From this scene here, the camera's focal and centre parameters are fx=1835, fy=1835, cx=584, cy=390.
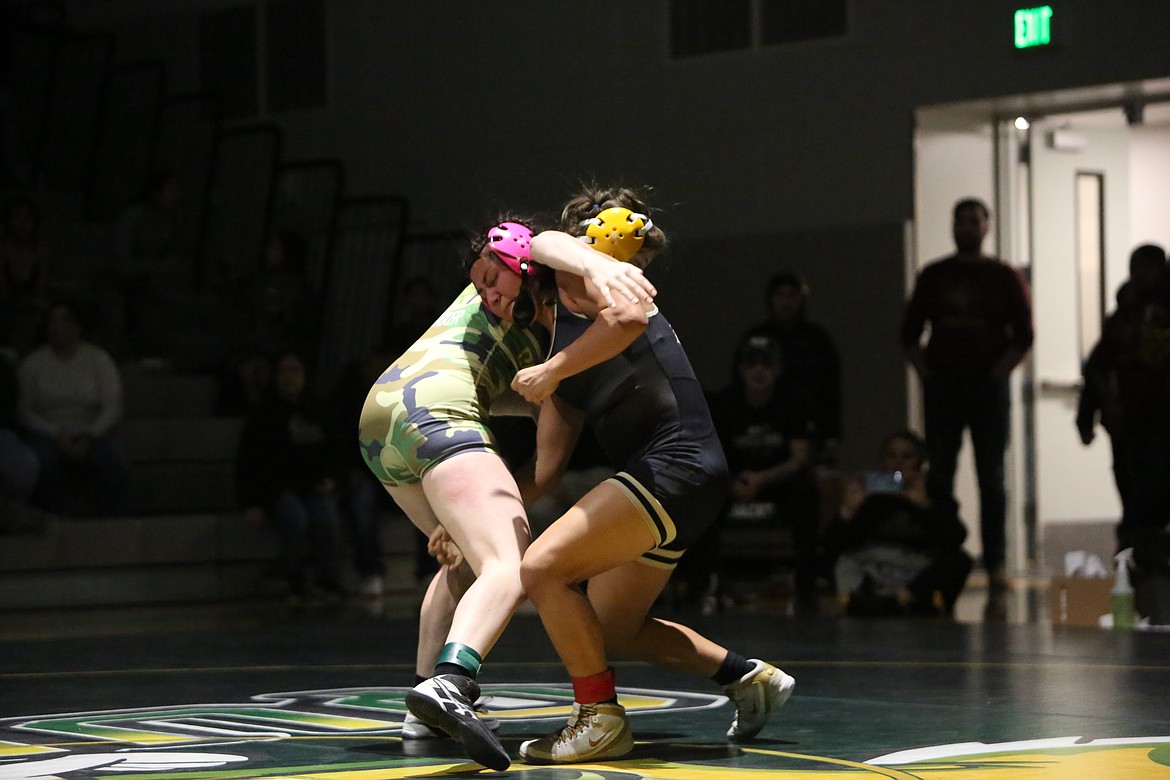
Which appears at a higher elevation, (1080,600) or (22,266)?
(22,266)

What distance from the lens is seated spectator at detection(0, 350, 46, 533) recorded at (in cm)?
824

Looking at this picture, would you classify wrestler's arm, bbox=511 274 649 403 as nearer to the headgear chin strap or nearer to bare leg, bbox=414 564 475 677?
the headgear chin strap

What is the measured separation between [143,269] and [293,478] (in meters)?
2.38

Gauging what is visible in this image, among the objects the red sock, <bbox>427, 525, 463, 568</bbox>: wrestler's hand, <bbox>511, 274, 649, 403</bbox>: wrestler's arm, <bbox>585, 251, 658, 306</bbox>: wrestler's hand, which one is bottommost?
the red sock

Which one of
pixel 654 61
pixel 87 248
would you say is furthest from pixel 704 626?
pixel 87 248

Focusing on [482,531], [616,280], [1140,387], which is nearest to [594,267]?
[616,280]

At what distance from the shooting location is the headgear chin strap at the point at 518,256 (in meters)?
3.76

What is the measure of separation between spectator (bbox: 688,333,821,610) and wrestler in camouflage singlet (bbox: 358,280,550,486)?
4.51 m

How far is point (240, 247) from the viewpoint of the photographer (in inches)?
477

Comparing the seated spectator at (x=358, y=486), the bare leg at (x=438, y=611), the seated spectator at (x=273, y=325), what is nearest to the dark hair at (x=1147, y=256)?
the seated spectator at (x=358, y=486)

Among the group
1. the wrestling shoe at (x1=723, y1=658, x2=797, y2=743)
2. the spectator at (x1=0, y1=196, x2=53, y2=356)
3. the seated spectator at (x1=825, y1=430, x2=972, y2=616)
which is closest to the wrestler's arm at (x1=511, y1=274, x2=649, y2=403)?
the wrestling shoe at (x1=723, y1=658, x2=797, y2=743)

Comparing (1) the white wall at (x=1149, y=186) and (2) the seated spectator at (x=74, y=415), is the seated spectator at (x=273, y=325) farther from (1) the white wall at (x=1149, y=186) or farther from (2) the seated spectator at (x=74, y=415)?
(1) the white wall at (x=1149, y=186)

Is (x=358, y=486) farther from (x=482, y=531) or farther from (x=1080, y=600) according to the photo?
(x=482, y=531)

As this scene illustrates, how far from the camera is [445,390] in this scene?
12.5ft
